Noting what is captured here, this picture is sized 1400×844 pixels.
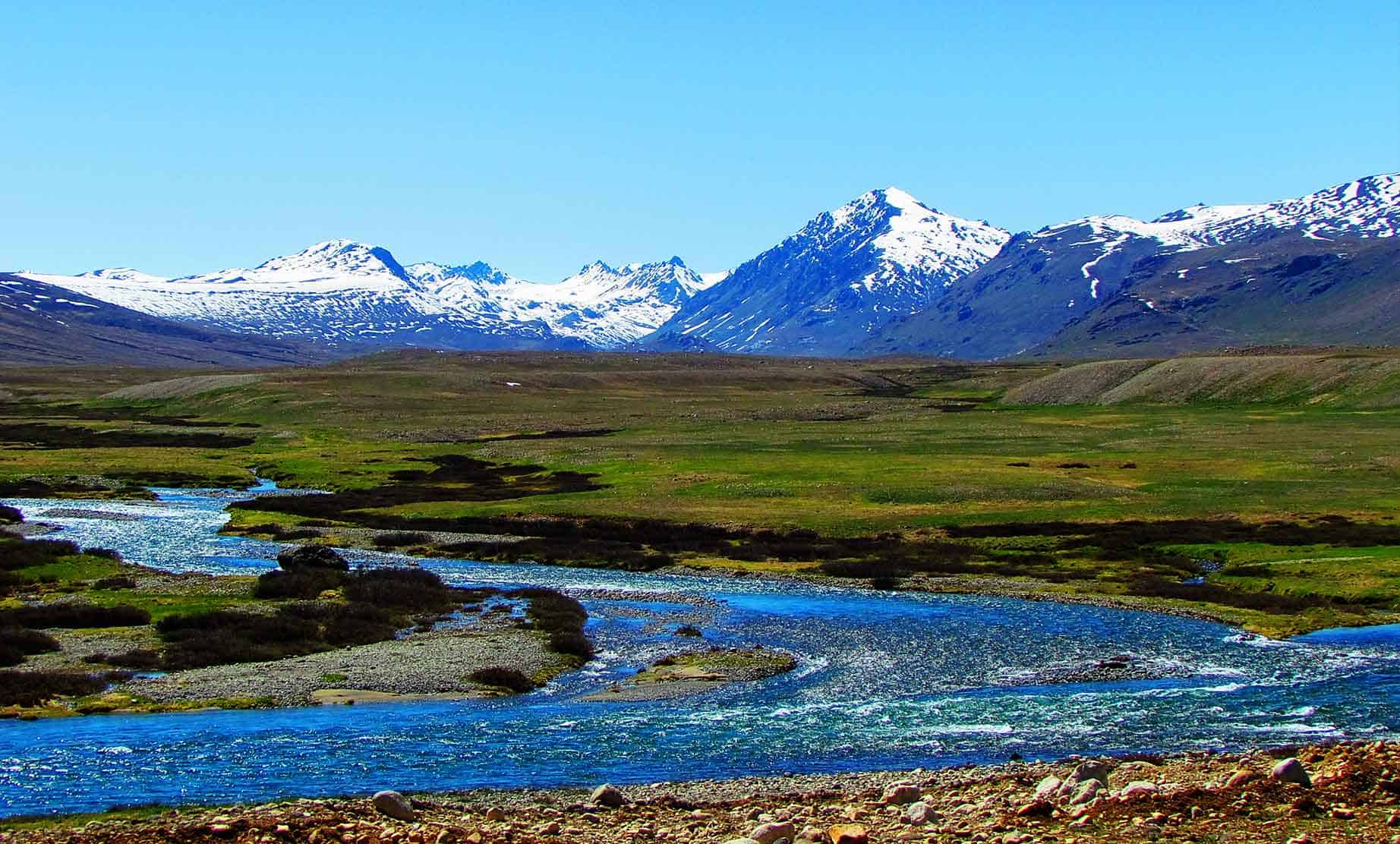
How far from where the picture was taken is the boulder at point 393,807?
25.0 meters

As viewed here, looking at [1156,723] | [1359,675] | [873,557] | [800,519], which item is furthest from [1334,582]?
[800,519]

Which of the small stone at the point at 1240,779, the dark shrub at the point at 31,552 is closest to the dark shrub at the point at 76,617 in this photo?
the dark shrub at the point at 31,552

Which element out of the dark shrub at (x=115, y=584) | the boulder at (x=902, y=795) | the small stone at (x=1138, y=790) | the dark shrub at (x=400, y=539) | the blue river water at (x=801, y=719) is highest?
the dark shrub at (x=400, y=539)

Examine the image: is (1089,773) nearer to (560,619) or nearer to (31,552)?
(560,619)

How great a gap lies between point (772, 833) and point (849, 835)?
1354 mm

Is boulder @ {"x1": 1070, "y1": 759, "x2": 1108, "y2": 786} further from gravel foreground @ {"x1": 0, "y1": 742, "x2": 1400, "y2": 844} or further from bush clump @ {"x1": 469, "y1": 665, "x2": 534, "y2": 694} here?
bush clump @ {"x1": 469, "y1": 665, "x2": 534, "y2": 694}

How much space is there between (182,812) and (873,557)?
4950cm

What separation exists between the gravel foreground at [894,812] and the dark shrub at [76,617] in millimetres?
25960

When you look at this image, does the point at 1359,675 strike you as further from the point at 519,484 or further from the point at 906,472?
the point at 519,484

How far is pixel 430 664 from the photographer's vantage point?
44.5m

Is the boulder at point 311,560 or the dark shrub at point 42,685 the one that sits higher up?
the boulder at point 311,560

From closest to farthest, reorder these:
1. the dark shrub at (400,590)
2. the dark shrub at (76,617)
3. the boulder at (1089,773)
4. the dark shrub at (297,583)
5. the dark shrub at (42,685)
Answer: the boulder at (1089,773) < the dark shrub at (42,685) < the dark shrub at (76,617) < the dark shrub at (400,590) < the dark shrub at (297,583)

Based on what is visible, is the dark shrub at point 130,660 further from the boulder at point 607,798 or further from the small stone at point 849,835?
the small stone at point 849,835

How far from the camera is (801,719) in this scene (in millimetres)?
37594
